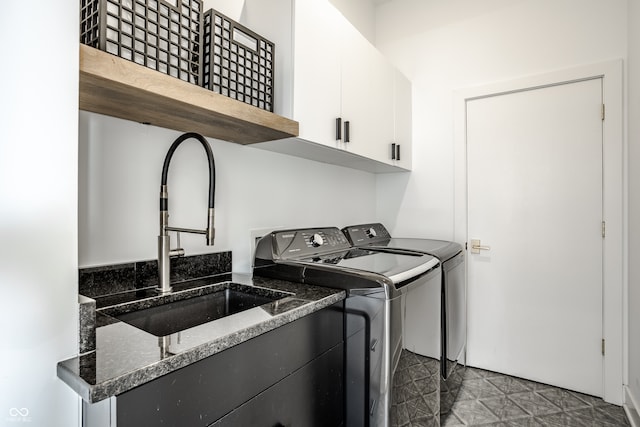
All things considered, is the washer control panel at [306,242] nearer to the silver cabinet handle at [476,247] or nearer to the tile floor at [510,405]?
the tile floor at [510,405]

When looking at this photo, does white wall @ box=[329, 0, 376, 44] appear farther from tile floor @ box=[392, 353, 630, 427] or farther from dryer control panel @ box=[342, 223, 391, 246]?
tile floor @ box=[392, 353, 630, 427]

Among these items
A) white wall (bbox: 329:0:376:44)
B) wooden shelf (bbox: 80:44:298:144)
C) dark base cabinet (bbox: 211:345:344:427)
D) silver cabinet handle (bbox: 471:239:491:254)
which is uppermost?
white wall (bbox: 329:0:376:44)

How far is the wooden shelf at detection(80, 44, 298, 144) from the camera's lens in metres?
0.82

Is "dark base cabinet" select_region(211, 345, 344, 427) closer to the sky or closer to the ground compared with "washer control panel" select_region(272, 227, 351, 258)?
closer to the ground

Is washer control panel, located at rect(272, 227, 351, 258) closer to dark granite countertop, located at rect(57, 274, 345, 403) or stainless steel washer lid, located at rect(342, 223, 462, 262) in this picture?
stainless steel washer lid, located at rect(342, 223, 462, 262)

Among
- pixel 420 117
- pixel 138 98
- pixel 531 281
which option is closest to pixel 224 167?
pixel 138 98

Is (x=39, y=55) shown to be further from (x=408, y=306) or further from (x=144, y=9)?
(x=408, y=306)

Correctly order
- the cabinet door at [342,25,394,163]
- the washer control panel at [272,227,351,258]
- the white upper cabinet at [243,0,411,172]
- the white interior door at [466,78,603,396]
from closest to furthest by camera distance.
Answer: the white upper cabinet at [243,0,411,172] < the washer control panel at [272,227,351,258] < the cabinet door at [342,25,394,163] < the white interior door at [466,78,603,396]

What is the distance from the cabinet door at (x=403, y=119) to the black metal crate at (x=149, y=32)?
1577 mm

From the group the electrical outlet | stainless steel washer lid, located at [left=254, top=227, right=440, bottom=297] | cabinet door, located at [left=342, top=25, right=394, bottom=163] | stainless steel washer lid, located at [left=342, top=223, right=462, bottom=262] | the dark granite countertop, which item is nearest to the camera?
the dark granite countertop

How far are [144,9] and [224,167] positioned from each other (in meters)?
0.69

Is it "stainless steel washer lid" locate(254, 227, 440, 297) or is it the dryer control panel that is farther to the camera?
the dryer control panel

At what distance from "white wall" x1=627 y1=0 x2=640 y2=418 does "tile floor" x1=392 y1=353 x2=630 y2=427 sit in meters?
0.24

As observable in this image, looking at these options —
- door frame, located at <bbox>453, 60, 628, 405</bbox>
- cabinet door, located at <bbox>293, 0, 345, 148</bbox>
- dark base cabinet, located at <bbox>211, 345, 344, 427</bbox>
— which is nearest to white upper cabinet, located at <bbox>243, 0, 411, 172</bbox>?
cabinet door, located at <bbox>293, 0, 345, 148</bbox>
